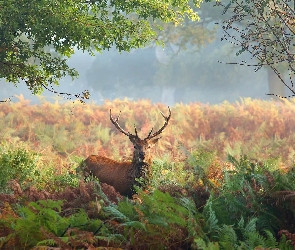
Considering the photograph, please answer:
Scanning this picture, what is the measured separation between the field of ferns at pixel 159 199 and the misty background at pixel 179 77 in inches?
1235

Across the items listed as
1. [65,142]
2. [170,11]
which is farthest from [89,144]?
[170,11]

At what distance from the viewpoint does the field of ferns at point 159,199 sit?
282 cm

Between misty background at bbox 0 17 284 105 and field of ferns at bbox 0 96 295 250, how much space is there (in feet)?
103

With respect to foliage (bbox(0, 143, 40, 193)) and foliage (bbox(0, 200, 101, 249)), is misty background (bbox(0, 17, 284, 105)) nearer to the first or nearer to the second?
foliage (bbox(0, 143, 40, 193))

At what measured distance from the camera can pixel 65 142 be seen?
1545cm

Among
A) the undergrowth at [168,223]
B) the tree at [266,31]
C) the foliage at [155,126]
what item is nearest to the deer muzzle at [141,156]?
the tree at [266,31]

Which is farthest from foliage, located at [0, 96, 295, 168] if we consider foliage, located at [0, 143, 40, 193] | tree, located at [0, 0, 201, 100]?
foliage, located at [0, 143, 40, 193]

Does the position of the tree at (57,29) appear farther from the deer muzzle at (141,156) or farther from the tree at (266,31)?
the tree at (266,31)

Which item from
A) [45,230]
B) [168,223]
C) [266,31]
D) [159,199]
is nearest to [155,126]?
[266,31]

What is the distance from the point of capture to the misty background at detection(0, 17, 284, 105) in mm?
53969

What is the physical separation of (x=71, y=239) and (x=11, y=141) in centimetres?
1190

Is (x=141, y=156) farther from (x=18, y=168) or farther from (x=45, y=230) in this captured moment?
(x=45, y=230)

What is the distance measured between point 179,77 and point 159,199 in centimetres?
5405

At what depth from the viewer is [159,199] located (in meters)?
3.15
